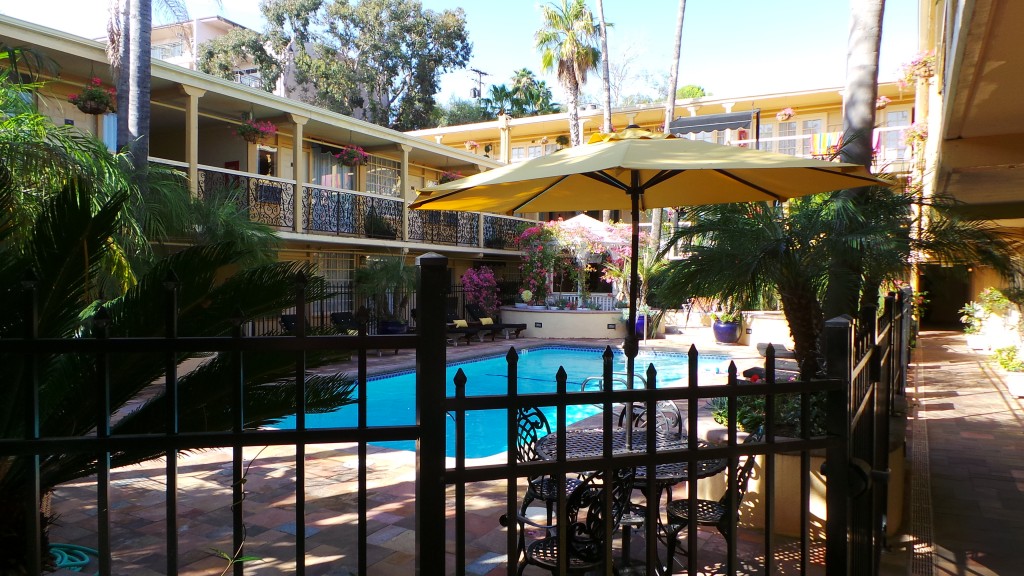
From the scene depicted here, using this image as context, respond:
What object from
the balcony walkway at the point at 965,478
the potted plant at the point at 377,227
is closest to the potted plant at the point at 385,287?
the potted plant at the point at 377,227

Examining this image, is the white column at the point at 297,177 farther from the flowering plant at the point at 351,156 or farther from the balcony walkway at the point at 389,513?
the balcony walkway at the point at 389,513

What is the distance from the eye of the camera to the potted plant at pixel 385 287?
1673cm

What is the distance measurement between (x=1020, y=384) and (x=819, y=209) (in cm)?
730

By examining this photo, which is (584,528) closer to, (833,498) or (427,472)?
(833,498)

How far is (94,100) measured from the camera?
11.4 m

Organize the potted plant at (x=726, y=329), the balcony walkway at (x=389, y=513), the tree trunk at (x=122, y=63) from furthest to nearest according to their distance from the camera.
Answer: the potted plant at (x=726, y=329)
the tree trunk at (x=122, y=63)
the balcony walkway at (x=389, y=513)

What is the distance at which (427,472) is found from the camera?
1.93 meters

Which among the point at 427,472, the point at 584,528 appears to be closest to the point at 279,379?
the point at 427,472

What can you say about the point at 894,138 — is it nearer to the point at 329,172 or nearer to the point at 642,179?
the point at 329,172

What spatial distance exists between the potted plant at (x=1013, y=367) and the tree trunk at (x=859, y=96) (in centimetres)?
690

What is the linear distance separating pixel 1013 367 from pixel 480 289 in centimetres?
1393

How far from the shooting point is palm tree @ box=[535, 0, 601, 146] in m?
26.7

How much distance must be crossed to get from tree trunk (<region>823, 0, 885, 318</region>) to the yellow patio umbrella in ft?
3.83

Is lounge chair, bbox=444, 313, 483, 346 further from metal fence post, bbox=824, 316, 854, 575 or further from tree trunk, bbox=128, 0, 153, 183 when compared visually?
metal fence post, bbox=824, 316, 854, 575
